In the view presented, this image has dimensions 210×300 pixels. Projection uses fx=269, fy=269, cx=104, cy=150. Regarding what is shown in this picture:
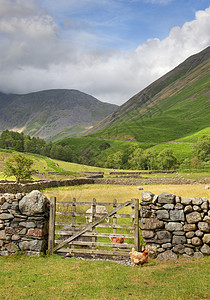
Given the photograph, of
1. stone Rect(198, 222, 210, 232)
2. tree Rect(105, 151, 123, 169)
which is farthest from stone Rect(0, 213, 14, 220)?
tree Rect(105, 151, 123, 169)

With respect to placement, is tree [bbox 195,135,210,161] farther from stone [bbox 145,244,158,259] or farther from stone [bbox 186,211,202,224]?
stone [bbox 145,244,158,259]

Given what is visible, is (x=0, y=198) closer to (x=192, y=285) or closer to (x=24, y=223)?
(x=24, y=223)

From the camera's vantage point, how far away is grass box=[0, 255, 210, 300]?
29.7 ft

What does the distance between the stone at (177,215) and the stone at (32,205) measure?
647 cm

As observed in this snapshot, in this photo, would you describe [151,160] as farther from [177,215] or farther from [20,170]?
[177,215]

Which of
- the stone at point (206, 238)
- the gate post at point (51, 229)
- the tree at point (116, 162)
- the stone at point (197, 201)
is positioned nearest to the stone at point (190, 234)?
the stone at point (206, 238)

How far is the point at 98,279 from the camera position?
10539mm

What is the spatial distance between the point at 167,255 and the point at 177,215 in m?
1.98

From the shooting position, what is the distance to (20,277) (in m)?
10.7

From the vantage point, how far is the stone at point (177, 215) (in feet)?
42.9

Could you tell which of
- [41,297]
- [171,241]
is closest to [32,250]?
[41,297]

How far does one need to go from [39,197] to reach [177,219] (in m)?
7.05

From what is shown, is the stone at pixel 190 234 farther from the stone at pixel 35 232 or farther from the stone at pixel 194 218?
the stone at pixel 35 232

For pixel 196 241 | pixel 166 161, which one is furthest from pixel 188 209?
pixel 166 161
